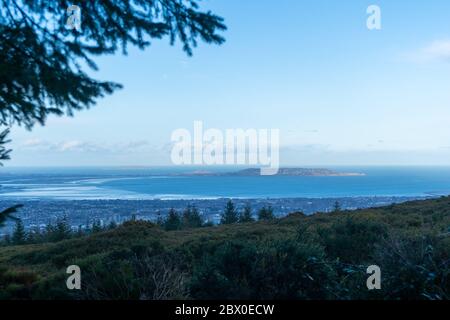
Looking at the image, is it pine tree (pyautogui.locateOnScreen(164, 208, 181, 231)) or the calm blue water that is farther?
the calm blue water

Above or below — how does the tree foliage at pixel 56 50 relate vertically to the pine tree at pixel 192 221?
above

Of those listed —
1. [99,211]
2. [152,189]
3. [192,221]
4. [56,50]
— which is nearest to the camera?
[56,50]

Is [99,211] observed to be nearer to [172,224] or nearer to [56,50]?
[172,224]

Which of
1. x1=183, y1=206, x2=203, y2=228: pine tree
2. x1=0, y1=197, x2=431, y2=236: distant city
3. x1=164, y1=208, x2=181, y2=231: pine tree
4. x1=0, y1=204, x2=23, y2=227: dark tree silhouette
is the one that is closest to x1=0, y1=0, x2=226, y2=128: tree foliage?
x1=0, y1=204, x2=23, y2=227: dark tree silhouette

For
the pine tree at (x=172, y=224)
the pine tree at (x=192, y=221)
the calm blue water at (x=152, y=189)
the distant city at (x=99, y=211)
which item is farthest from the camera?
the calm blue water at (x=152, y=189)

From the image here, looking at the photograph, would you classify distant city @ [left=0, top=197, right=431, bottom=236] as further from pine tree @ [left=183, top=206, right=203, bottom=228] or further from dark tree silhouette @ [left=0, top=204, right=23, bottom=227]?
dark tree silhouette @ [left=0, top=204, right=23, bottom=227]

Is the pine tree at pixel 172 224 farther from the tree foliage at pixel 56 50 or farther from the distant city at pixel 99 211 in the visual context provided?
the tree foliage at pixel 56 50

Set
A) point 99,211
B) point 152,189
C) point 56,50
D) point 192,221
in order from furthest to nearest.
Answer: point 152,189 → point 99,211 → point 192,221 → point 56,50

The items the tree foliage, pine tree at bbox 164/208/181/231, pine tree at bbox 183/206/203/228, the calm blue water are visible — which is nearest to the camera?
the tree foliage

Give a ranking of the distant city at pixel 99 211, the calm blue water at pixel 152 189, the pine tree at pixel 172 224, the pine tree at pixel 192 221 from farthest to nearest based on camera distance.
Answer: the calm blue water at pixel 152 189 < the distant city at pixel 99 211 < the pine tree at pixel 192 221 < the pine tree at pixel 172 224

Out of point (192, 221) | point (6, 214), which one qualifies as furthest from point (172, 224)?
point (6, 214)

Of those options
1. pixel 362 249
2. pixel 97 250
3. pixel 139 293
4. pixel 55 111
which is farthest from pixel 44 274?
pixel 362 249

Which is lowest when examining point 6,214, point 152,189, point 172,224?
point 152,189

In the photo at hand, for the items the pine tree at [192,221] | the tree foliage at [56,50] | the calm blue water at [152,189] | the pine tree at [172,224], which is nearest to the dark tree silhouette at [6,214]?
the tree foliage at [56,50]
